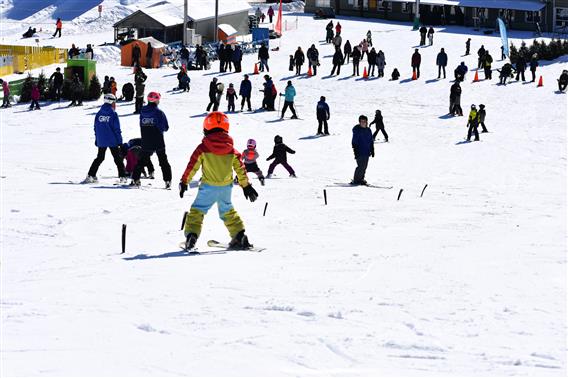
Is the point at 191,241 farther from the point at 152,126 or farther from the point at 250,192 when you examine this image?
the point at 152,126

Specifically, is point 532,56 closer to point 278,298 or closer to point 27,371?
point 278,298

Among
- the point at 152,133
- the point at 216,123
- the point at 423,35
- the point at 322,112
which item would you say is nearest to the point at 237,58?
the point at 423,35

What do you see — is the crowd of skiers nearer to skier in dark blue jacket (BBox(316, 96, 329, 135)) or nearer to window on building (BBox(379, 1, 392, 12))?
skier in dark blue jacket (BBox(316, 96, 329, 135))

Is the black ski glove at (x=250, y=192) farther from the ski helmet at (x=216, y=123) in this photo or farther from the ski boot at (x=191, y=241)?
the ski boot at (x=191, y=241)

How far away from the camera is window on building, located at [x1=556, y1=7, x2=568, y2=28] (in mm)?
53812

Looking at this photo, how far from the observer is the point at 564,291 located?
9.23m

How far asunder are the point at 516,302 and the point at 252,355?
250 centimetres

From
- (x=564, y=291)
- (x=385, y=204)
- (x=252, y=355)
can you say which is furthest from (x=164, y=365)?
Result: (x=385, y=204)

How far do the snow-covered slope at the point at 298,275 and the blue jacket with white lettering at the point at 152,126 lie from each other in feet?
2.11

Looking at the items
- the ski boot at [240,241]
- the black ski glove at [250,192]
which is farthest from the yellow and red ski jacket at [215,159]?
the ski boot at [240,241]

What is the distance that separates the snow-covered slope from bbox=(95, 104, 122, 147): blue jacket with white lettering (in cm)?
68

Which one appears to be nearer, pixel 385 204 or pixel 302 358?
pixel 302 358

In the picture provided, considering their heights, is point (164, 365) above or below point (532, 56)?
below

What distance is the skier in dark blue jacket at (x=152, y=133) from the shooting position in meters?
15.7
